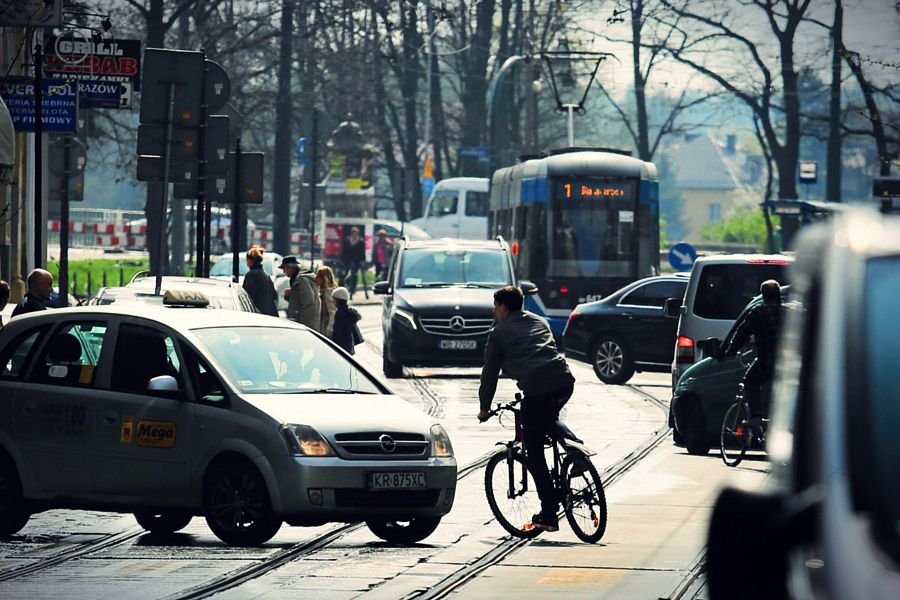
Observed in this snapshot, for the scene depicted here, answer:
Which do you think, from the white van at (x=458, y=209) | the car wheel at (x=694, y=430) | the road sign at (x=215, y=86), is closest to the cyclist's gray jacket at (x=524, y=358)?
the car wheel at (x=694, y=430)

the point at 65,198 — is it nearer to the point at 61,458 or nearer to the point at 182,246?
the point at 182,246

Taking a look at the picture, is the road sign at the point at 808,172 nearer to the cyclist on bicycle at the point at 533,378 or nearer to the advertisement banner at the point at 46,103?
the advertisement banner at the point at 46,103

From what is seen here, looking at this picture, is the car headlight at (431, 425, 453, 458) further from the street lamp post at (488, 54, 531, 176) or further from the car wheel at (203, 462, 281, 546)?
the street lamp post at (488, 54, 531, 176)

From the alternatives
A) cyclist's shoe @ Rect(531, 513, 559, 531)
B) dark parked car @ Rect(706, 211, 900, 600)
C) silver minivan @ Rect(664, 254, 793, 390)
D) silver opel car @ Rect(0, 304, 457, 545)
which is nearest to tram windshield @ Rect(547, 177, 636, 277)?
silver minivan @ Rect(664, 254, 793, 390)

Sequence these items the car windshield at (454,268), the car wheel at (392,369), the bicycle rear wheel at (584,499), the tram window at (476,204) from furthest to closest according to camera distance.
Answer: the tram window at (476,204), the car windshield at (454,268), the car wheel at (392,369), the bicycle rear wheel at (584,499)

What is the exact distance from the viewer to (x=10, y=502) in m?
12.2

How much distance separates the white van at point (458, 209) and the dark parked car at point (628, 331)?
38024 mm

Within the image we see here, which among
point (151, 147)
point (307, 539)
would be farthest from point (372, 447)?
point (151, 147)

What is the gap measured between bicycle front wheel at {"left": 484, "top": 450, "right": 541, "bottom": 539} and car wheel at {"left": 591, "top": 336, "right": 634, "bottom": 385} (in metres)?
15.4

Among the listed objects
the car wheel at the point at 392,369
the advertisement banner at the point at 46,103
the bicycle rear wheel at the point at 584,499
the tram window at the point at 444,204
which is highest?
the advertisement banner at the point at 46,103

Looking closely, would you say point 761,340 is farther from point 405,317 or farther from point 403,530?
point 405,317

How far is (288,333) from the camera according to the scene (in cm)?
1259

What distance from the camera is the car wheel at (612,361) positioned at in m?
28.2

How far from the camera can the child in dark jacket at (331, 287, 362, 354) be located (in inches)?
953
